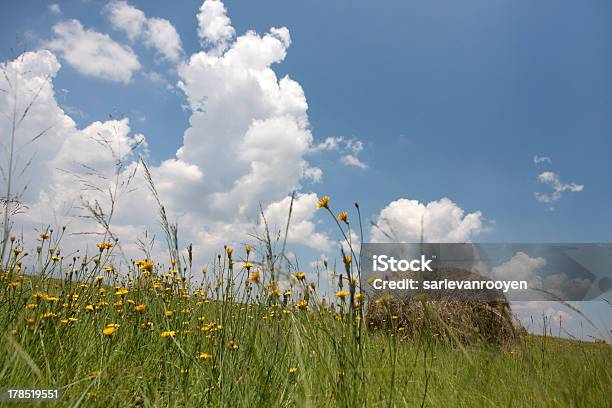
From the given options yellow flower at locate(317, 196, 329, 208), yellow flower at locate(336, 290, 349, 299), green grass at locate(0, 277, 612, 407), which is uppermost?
yellow flower at locate(317, 196, 329, 208)

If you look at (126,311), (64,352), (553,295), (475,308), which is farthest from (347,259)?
(475,308)

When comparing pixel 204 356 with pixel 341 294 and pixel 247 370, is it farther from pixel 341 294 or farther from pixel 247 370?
pixel 341 294

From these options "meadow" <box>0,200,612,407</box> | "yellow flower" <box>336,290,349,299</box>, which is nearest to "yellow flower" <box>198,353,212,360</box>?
"meadow" <box>0,200,612,407</box>

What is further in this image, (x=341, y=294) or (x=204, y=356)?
(x=204, y=356)

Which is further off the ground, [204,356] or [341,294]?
[341,294]

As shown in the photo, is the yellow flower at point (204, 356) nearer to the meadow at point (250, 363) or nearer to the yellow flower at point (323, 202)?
the meadow at point (250, 363)

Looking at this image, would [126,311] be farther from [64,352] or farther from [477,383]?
[477,383]

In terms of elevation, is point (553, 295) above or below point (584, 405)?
above

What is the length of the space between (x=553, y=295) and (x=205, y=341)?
105 inches

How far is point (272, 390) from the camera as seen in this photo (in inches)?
91.9

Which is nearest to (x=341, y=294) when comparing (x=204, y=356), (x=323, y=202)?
(x=323, y=202)

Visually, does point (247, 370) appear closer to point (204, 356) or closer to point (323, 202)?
point (204, 356)

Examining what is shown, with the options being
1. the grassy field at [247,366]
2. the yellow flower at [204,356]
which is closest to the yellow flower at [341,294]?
the grassy field at [247,366]

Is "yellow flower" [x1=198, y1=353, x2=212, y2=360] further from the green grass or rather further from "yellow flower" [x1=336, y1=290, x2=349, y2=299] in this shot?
"yellow flower" [x1=336, y1=290, x2=349, y2=299]
